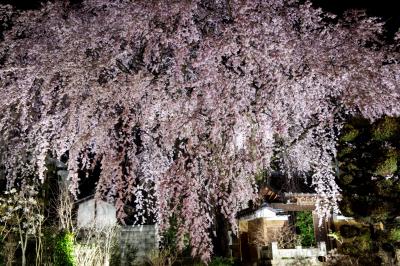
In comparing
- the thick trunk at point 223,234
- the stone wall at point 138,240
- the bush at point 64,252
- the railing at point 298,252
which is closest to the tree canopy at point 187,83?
the bush at point 64,252

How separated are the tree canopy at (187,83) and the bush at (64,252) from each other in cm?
324

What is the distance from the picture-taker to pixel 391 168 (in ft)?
32.1

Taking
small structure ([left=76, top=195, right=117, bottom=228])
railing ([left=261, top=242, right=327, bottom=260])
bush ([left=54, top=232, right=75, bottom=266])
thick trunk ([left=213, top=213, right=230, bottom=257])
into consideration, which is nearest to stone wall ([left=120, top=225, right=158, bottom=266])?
small structure ([left=76, top=195, right=117, bottom=228])

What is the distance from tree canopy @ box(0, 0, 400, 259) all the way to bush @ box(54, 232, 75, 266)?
3239 mm

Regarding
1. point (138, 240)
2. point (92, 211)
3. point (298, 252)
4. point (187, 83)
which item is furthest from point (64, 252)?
point (298, 252)

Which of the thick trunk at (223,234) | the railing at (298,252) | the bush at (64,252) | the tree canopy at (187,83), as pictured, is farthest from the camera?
the railing at (298,252)

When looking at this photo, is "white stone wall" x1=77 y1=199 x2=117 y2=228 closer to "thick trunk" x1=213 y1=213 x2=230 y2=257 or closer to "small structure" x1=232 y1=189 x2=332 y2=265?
"thick trunk" x1=213 y1=213 x2=230 y2=257

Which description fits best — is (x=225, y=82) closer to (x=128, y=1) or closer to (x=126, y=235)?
(x=128, y=1)

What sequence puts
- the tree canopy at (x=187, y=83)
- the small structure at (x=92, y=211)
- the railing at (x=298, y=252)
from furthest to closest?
the small structure at (x=92, y=211), the railing at (x=298, y=252), the tree canopy at (x=187, y=83)

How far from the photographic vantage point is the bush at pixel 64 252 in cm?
942

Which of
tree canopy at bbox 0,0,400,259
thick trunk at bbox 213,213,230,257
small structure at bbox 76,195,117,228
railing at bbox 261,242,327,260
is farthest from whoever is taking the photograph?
small structure at bbox 76,195,117,228

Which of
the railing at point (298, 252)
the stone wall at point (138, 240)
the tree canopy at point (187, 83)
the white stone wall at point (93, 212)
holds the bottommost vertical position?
the railing at point (298, 252)

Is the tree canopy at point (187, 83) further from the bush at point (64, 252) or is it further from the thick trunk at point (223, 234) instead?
the thick trunk at point (223, 234)

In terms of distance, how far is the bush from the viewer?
9.42 metres
